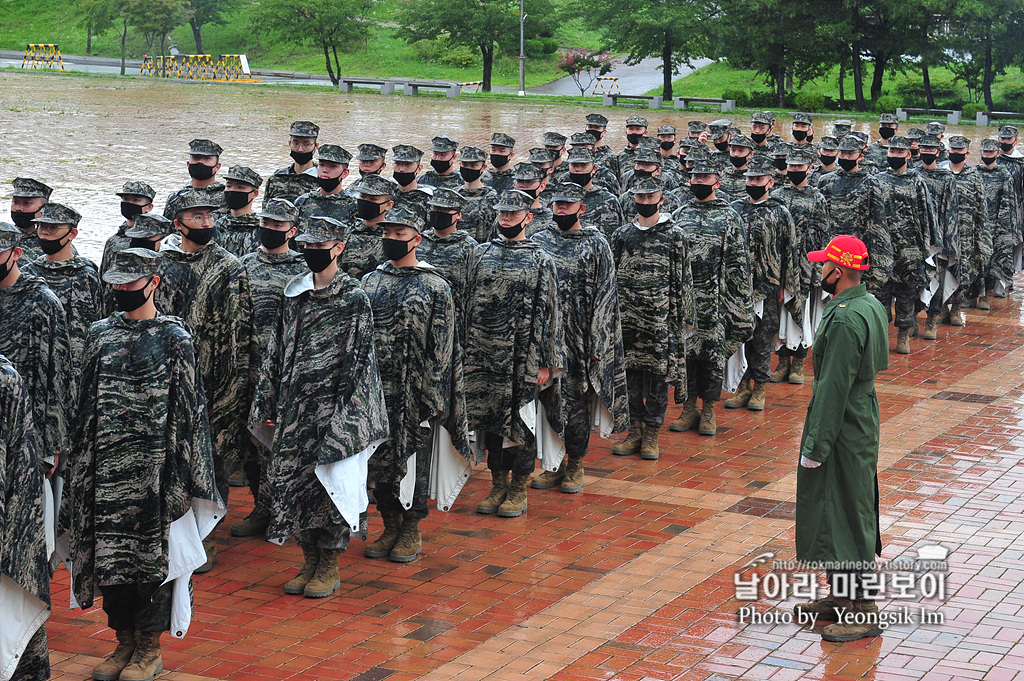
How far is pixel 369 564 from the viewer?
26.8ft

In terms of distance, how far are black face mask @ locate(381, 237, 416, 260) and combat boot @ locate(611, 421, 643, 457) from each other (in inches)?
135

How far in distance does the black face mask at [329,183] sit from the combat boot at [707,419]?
3749 millimetres

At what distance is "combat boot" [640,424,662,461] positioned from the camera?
10.5 meters

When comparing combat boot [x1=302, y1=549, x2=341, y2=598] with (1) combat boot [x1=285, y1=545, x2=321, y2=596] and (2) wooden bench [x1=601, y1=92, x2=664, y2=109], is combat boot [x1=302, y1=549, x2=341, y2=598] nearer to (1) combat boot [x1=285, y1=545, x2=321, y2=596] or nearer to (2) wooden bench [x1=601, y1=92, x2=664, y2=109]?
(1) combat boot [x1=285, y1=545, x2=321, y2=596]

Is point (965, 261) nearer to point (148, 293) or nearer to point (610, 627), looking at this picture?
point (610, 627)

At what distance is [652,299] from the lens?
10.2 meters

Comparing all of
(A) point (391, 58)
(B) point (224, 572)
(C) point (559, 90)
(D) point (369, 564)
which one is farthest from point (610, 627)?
(A) point (391, 58)

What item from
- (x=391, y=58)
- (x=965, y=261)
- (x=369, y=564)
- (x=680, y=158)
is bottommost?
(x=369, y=564)

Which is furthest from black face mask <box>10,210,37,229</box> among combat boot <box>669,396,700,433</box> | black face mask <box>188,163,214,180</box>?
combat boot <box>669,396,700,433</box>

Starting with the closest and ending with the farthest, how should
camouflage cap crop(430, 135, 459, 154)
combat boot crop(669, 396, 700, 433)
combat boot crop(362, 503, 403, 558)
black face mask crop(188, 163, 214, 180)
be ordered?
combat boot crop(362, 503, 403, 558)
black face mask crop(188, 163, 214, 180)
combat boot crop(669, 396, 700, 433)
camouflage cap crop(430, 135, 459, 154)

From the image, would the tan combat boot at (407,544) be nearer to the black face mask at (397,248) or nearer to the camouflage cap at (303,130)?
the black face mask at (397,248)

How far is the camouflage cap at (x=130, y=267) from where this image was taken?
6270 millimetres

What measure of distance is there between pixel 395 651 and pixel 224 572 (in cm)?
174

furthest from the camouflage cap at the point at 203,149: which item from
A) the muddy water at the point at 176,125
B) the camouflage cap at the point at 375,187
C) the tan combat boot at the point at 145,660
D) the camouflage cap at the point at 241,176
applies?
the muddy water at the point at 176,125
